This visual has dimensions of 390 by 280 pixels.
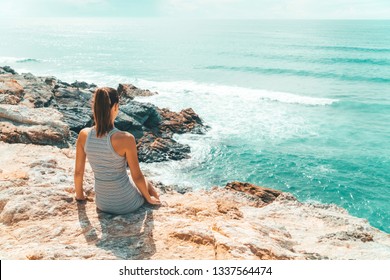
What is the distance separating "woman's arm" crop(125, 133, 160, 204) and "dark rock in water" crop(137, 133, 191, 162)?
1216 cm

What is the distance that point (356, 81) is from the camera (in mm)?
41906

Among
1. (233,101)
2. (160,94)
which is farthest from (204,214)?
(160,94)

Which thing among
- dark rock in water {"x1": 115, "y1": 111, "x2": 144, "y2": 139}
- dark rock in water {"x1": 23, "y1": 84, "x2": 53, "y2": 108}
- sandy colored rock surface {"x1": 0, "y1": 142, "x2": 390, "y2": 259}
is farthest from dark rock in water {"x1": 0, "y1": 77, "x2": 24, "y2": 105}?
sandy colored rock surface {"x1": 0, "y1": 142, "x2": 390, "y2": 259}

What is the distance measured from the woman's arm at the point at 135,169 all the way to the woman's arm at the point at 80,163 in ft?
1.96

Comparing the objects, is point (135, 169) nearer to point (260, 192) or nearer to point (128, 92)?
point (260, 192)

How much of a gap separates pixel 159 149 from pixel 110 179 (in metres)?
13.4

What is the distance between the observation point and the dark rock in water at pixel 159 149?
1733 centimetres

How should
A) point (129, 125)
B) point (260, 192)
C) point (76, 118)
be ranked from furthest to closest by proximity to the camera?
point (129, 125) → point (76, 118) → point (260, 192)

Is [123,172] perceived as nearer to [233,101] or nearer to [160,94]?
[233,101]

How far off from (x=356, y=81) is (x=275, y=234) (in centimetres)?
4171

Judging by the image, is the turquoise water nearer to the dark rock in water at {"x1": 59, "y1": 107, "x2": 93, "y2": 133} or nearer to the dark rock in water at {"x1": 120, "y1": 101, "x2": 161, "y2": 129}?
the dark rock in water at {"x1": 120, "y1": 101, "x2": 161, "y2": 129}

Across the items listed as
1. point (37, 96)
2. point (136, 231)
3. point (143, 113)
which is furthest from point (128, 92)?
point (136, 231)

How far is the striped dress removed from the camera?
14.1 ft

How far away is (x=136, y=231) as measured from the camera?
4.36 m
